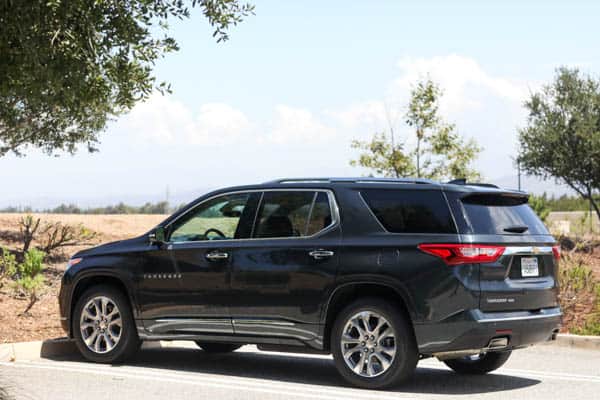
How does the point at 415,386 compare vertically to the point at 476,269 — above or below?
below

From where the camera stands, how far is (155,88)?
15992 millimetres

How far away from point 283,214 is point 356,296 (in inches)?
46.2

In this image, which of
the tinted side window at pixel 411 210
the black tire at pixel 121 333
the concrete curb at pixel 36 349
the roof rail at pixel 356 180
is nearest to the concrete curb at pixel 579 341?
the roof rail at pixel 356 180

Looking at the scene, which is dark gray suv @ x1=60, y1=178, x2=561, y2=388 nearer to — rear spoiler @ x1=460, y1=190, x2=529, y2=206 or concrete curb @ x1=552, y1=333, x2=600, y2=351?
rear spoiler @ x1=460, y1=190, x2=529, y2=206

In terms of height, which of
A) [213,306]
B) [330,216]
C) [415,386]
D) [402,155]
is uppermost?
[402,155]

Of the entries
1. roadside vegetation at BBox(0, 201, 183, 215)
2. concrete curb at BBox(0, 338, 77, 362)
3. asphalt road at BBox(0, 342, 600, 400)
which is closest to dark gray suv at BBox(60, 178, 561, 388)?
asphalt road at BBox(0, 342, 600, 400)

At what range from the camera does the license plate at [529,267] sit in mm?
9477

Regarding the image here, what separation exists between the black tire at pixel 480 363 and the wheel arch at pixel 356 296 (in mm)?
1610

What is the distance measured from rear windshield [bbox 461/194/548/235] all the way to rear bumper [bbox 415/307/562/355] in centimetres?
77

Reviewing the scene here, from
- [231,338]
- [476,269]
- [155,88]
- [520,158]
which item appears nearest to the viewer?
[476,269]

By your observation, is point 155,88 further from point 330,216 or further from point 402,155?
point 402,155

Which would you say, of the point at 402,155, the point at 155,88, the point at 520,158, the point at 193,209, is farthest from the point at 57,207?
the point at 193,209

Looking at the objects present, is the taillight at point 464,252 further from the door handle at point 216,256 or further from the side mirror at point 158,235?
the side mirror at point 158,235

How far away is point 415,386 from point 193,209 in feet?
9.77
